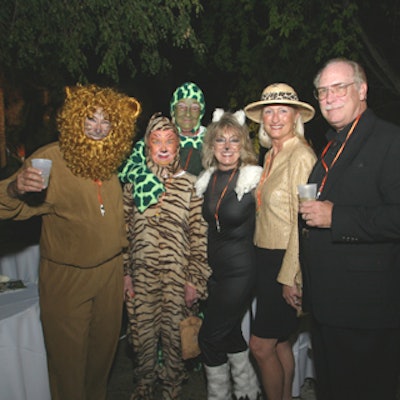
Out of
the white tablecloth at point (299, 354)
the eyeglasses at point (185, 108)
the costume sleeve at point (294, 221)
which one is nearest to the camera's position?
the costume sleeve at point (294, 221)

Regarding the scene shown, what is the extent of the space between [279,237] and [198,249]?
0.77 metres

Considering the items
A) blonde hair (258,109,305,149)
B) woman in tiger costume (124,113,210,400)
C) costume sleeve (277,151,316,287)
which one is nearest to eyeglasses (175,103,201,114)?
woman in tiger costume (124,113,210,400)

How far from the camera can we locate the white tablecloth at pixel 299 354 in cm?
373

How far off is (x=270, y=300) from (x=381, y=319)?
3.20 feet

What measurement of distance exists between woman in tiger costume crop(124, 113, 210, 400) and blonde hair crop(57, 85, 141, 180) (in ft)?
1.19

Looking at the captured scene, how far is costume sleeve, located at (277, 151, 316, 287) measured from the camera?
9.25 feet

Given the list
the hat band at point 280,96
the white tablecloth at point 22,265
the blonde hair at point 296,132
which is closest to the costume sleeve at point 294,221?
the blonde hair at point 296,132

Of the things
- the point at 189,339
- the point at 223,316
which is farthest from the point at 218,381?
the point at 223,316

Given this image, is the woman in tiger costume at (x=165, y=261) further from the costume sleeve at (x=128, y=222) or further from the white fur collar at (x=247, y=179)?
the white fur collar at (x=247, y=179)

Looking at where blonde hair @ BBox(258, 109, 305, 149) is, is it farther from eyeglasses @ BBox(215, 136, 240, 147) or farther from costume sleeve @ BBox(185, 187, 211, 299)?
costume sleeve @ BBox(185, 187, 211, 299)

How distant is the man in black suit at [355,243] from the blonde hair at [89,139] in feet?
5.02

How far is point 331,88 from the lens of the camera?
2420mm

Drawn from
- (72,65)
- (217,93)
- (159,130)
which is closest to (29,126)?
(217,93)

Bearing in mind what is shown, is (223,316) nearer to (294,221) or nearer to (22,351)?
(294,221)
